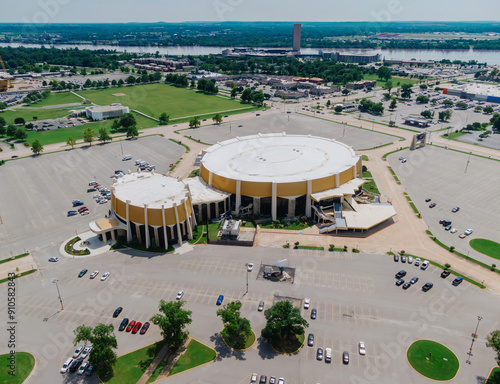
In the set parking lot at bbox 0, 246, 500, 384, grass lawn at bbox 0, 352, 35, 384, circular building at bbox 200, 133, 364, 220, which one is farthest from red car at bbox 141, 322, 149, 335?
circular building at bbox 200, 133, 364, 220

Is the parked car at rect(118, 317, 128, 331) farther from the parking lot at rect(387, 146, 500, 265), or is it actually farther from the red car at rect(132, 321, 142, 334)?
the parking lot at rect(387, 146, 500, 265)

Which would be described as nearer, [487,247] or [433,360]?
[433,360]

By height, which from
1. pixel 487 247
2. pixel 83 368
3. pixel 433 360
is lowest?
pixel 83 368

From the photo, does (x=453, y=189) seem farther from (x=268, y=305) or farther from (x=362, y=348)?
(x=268, y=305)

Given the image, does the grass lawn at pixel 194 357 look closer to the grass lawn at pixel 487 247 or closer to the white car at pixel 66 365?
the white car at pixel 66 365

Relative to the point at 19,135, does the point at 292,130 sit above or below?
below

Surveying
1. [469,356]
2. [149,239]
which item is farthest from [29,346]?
[469,356]

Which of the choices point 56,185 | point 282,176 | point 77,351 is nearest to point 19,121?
point 56,185
